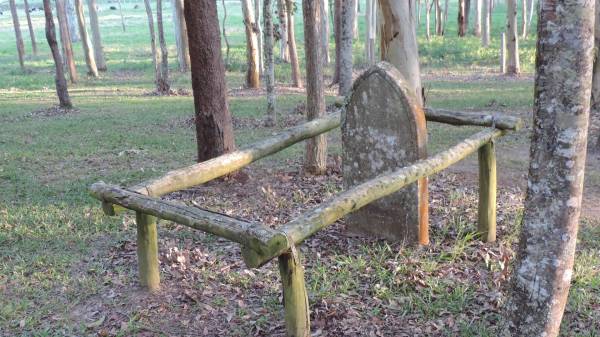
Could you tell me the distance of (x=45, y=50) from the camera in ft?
114

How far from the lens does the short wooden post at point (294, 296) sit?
10.5 feet

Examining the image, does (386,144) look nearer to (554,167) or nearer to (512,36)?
(554,167)

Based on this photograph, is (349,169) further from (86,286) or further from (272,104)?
(272,104)

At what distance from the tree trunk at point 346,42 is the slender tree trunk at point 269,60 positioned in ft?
4.76

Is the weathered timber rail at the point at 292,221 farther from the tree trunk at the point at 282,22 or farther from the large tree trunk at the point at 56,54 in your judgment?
the tree trunk at the point at 282,22

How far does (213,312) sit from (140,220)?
2.85 feet

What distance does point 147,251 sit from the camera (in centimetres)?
429

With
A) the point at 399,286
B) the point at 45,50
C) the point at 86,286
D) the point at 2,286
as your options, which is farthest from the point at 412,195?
the point at 45,50

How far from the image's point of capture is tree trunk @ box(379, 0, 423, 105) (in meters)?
6.65

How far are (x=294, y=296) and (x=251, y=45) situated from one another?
14.3 metres

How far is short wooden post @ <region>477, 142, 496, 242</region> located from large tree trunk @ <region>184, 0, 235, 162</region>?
327 centimetres

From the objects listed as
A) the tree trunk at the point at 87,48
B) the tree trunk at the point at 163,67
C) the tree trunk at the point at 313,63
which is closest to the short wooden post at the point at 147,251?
the tree trunk at the point at 313,63

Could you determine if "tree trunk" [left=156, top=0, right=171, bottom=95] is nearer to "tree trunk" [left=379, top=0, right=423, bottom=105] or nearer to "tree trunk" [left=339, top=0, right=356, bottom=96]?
"tree trunk" [left=339, top=0, right=356, bottom=96]

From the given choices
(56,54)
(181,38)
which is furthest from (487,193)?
(181,38)
